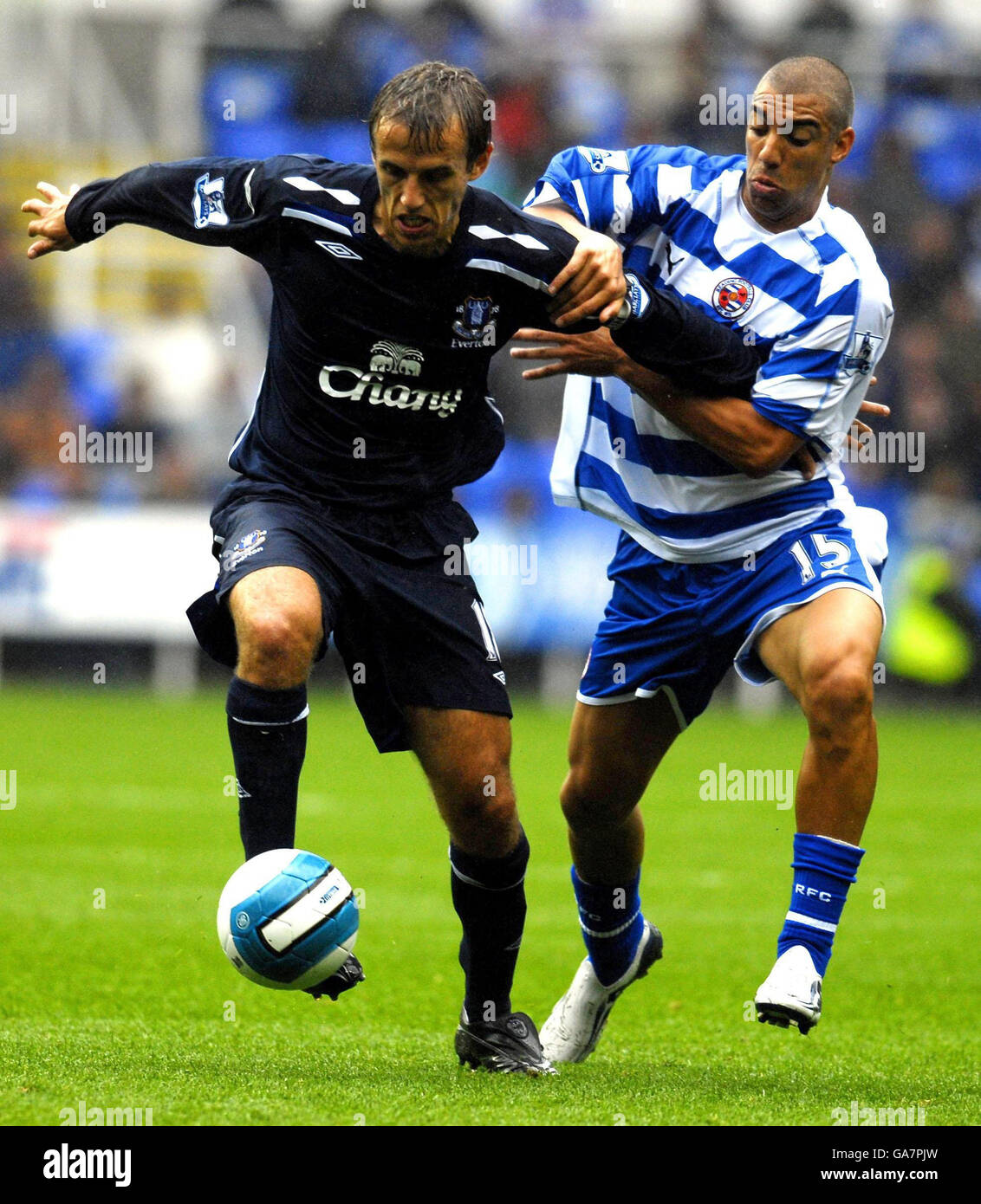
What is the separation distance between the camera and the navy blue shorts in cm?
462

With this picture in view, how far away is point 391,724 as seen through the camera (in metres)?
4.81

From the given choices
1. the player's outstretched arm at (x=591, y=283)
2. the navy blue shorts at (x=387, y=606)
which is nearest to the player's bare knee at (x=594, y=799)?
the navy blue shorts at (x=387, y=606)

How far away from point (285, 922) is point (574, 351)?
1.67 metres

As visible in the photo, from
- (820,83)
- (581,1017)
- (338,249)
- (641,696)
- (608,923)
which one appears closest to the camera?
(338,249)

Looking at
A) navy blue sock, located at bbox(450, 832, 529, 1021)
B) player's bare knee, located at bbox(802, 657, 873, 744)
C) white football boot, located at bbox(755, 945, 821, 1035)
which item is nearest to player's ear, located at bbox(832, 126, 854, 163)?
player's bare knee, located at bbox(802, 657, 873, 744)

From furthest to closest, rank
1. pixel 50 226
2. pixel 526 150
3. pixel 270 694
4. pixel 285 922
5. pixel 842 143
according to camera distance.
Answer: pixel 526 150, pixel 842 143, pixel 50 226, pixel 270 694, pixel 285 922

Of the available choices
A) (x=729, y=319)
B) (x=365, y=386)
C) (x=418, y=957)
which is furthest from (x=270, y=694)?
(x=418, y=957)

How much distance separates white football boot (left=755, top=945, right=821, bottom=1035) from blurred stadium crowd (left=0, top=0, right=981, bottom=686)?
11.6 m

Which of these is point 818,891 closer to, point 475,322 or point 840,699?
point 840,699

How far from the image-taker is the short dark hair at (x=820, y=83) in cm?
505

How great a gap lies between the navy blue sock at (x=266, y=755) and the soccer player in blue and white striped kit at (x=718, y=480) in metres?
1.15

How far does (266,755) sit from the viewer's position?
14.5 ft

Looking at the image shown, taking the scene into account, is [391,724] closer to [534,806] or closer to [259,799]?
[259,799]

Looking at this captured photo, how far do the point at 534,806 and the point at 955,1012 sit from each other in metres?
4.63
